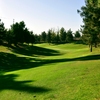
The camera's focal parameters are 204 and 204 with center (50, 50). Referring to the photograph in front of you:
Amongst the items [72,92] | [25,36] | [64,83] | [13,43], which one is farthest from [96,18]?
[25,36]

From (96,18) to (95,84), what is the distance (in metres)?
18.5

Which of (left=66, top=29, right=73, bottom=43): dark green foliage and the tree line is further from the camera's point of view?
(left=66, top=29, right=73, bottom=43): dark green foliage

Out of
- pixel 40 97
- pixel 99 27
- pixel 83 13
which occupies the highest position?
pixel 83 13

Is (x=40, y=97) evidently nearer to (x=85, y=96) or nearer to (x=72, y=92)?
(x=72, y=92)

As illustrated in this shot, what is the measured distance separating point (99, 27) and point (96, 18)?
1791 millimetres

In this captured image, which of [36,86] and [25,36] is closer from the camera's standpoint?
[36,86]

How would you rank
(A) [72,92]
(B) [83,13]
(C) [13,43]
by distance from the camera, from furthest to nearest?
(C) [13,43], (B) [83,13], (A) [72,92]

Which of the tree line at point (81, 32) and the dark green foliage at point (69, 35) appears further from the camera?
the dark green foliage at point (69, 35)

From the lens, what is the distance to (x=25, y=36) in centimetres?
8531

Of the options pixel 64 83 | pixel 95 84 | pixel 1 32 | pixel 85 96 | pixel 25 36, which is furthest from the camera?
pixel 25 36

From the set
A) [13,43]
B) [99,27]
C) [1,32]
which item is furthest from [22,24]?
[99,27]

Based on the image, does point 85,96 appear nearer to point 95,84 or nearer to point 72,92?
point 72,92

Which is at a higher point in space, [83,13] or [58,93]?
[83,13]

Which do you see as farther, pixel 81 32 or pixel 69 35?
pixel 69 35
